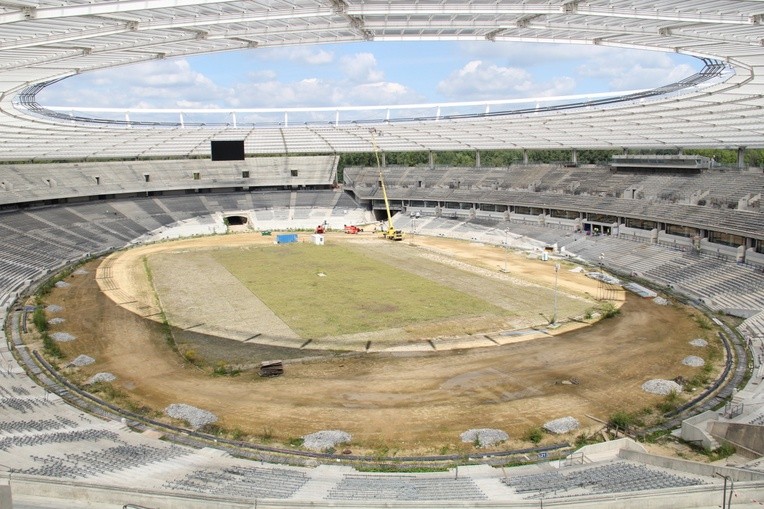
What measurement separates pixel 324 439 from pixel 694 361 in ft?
56.0

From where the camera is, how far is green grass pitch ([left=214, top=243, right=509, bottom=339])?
32831mm

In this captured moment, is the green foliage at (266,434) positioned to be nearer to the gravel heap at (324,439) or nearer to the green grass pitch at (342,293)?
the gravel heap at (324,439)

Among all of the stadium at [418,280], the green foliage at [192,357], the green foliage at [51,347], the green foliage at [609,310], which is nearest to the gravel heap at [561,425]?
the stadium at [418,280]

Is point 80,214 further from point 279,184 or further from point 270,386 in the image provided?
point 270,386

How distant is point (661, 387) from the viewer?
2308cm

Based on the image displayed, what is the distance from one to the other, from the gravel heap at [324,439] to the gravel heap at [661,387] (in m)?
12.1

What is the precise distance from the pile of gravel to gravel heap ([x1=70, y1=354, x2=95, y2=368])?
17.0 m

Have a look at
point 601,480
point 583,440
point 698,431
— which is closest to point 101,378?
point 583,440

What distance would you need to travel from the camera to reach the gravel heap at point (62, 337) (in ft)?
96.0

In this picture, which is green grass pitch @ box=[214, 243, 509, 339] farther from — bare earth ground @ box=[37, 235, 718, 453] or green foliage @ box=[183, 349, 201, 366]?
green foliage @ box=[183, 349, 201, 366]

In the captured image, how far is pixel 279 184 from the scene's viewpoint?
81.6 metres

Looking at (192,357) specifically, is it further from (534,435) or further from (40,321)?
(534,435)

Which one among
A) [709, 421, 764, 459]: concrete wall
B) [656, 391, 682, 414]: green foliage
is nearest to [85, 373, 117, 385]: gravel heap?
[656, 391, 682, 414]: green foliage

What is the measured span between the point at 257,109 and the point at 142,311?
34.4m
